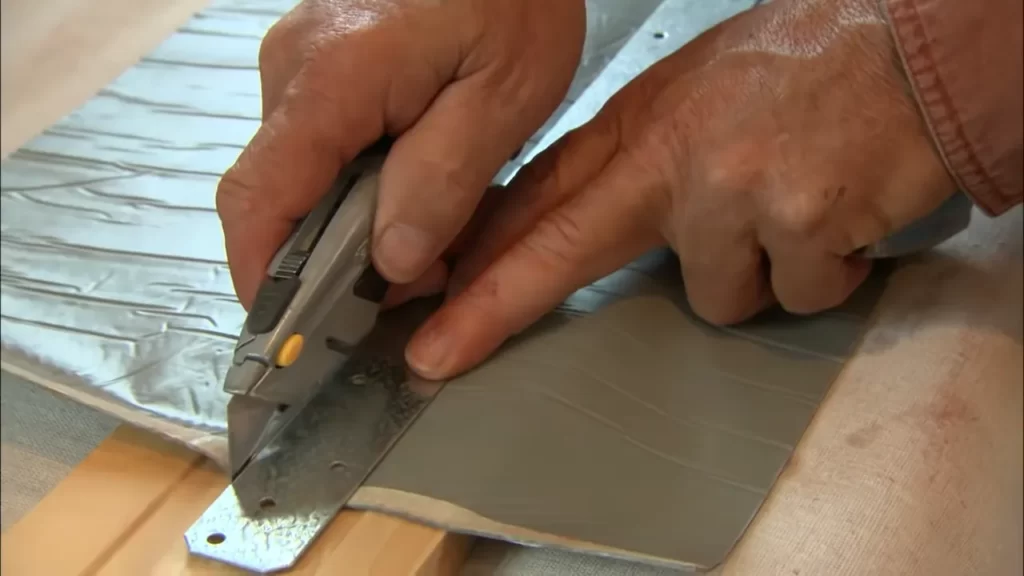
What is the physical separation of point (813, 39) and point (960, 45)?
0.07 metres

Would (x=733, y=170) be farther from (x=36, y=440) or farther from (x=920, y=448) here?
(x=36, y=440)

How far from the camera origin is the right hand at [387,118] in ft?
1.61

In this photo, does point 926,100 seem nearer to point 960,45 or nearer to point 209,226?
point 960,45

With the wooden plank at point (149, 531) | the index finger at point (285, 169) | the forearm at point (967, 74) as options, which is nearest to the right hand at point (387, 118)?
the index finger at point (285, 169)

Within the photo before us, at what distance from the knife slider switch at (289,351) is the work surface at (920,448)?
0.76 ft

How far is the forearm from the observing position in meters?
0.47

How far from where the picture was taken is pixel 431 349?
525 millimetres

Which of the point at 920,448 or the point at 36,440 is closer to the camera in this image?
the point at 920,448

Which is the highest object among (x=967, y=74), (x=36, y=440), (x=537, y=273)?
(x=967, y=74)

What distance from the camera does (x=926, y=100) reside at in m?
0.49

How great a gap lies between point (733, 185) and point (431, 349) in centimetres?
19

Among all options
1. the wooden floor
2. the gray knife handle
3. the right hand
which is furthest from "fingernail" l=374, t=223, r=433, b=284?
the gray knife handle

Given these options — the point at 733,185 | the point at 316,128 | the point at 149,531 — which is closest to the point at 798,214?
the point at 733,185

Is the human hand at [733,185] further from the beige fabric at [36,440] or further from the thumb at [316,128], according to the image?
the beige fabric at [36,440]
